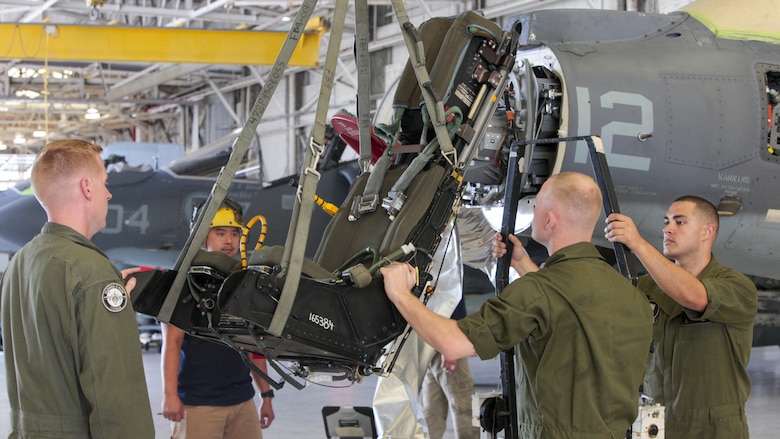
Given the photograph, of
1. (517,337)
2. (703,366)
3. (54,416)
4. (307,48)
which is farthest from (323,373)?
(307,48)

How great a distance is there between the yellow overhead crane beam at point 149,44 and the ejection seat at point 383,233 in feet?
31.2

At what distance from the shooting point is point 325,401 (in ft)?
22.9

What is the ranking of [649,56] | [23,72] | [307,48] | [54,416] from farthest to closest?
[23,72] < [307,48] < [649,56] < [54,416]

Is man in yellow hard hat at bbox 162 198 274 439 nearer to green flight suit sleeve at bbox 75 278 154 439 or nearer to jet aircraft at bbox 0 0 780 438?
jet aircraft at bbox 0 0 780 438

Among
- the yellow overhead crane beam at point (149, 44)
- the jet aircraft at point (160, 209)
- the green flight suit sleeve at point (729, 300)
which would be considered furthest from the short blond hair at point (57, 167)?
the yellow overhead crane beam at point (149, 44)

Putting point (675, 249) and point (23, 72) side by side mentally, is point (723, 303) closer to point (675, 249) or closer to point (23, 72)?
point (675, 249)

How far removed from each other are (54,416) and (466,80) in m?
1.69

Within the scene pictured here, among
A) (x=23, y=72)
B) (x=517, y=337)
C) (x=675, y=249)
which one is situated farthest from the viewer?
(x=23, y=72)

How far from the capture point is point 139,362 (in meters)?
2.34

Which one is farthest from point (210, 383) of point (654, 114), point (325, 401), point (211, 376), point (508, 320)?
point (325, 401)

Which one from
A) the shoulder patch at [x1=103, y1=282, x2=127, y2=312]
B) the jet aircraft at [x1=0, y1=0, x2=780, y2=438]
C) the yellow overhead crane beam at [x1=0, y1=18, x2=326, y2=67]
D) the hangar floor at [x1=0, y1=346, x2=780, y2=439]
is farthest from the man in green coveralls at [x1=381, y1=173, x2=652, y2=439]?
the yellow overhead crane beam at [x1=0, y1=18, x2=326, y2=67]

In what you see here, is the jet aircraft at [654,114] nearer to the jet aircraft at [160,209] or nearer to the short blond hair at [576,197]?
the short blond hair at [576,197]

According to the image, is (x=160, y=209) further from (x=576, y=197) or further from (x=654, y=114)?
(x=576, y=197)

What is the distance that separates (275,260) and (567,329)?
87cm
